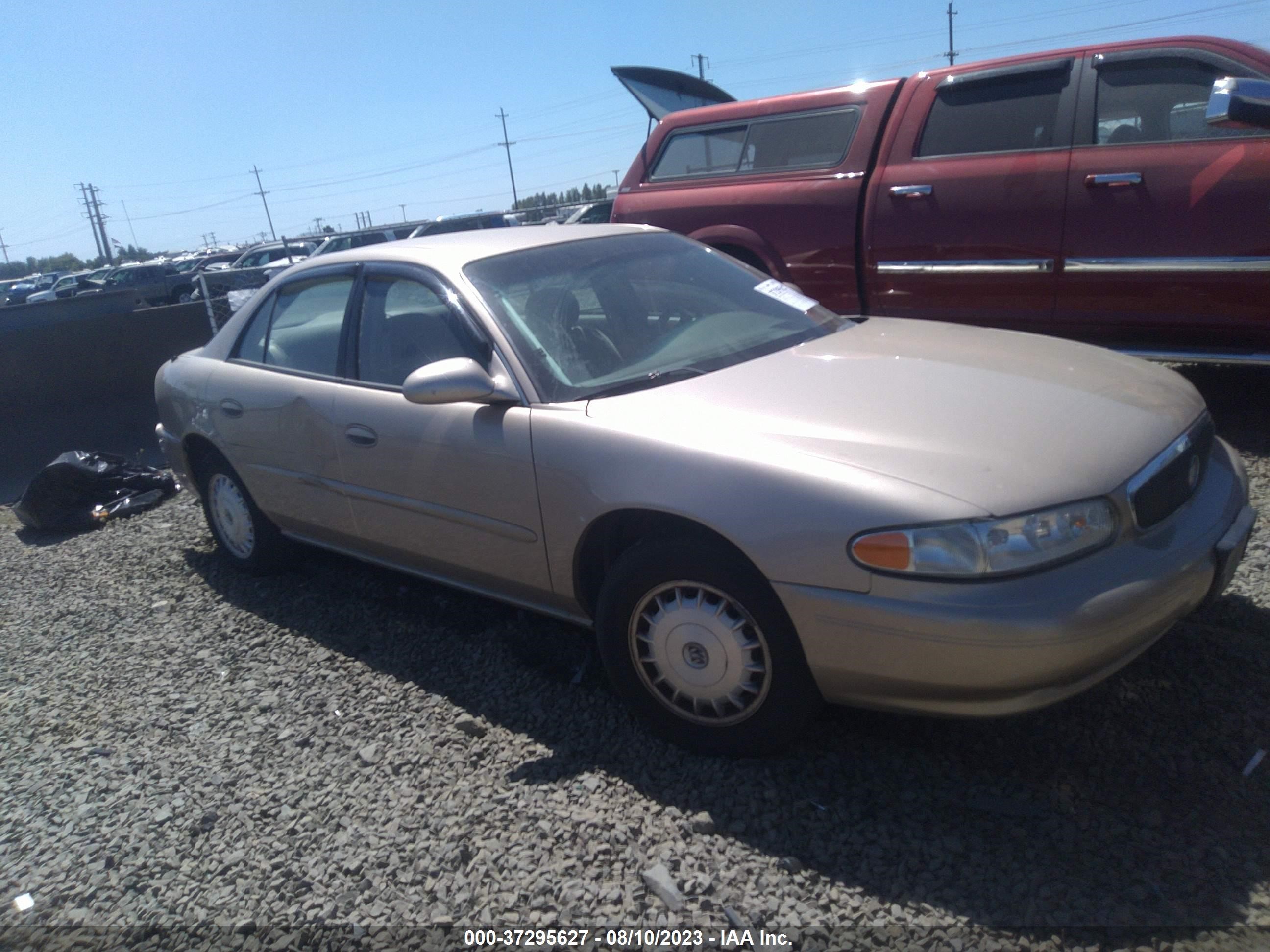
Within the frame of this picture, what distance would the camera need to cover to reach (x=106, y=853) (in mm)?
2740

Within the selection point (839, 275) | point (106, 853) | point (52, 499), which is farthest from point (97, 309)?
point (106, 853)

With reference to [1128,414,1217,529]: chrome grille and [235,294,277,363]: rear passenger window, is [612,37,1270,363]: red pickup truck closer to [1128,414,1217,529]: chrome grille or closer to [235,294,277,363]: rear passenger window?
[1128,414,1217,529]: chrome grille

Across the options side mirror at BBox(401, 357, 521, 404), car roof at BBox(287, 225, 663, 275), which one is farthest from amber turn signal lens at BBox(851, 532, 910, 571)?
car roof at BBox(287, 225, 663, 275)

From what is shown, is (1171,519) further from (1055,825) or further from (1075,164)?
(1075,164)

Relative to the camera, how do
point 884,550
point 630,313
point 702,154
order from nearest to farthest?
point 884,550 → point 630,313 → point 702,154

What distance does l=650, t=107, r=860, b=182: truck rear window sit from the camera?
602 centimetres

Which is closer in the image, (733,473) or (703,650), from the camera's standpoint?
(733,473)

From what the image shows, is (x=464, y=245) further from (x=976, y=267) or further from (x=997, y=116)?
(x=997, y=116)

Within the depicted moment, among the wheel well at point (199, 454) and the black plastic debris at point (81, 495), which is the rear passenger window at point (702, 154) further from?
the black plastic debris at point (81, 495)

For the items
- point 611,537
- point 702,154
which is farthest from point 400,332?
point 702,154

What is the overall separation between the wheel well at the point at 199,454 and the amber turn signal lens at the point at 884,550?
3.35 m

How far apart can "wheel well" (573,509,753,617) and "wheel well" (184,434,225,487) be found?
237 centimetres

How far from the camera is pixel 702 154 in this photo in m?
6.79

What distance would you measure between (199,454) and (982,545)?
389cm
